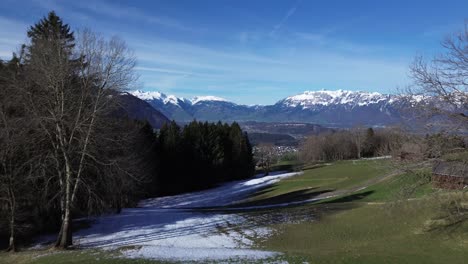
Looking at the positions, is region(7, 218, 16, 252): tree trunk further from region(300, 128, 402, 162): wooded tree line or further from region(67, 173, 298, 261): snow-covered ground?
region(300, 128, 402, 162): wooded tree line

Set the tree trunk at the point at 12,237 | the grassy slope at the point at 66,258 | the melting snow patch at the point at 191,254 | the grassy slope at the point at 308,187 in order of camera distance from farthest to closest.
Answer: the grassy slope at the point at 308,187 → the tree trunk at the point at 12,237 → the melting snow patch at the point at 191,254 → the grassy slope at the point at 66,258

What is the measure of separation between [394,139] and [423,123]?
2.53m

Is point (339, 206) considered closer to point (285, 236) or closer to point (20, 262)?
point (285, 236)

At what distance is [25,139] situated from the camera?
2180cm

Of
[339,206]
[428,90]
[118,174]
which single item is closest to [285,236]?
[339,206]

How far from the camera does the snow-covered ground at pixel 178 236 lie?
18203 millimetres

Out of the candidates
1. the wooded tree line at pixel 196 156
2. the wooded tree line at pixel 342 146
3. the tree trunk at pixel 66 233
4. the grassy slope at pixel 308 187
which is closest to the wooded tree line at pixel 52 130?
the tree trunk at pixel 66 233

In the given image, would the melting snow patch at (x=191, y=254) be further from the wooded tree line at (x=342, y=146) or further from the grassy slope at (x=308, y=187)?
the wooded tree line at (x=342, y=146)

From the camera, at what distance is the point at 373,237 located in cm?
2330

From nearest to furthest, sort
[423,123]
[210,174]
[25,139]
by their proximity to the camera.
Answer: [423,123], [25,139], [210,174]

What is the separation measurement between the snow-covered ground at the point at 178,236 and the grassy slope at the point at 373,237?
220cm

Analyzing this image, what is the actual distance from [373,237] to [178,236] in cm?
1258

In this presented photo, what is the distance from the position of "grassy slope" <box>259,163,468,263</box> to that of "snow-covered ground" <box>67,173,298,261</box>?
2.20 meters

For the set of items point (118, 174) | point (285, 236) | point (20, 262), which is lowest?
point (285, 236)
